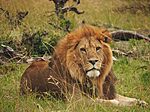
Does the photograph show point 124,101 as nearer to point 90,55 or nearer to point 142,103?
point 142,103

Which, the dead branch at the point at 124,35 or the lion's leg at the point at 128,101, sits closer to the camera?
the lion's leg at the point at 128,101

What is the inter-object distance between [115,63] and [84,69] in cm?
234

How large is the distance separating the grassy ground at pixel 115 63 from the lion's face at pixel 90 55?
0.88 feet

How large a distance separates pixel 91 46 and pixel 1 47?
8.08 feet

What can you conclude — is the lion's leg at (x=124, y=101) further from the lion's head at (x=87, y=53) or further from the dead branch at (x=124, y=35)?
the dead branch at (x=124, y=35)

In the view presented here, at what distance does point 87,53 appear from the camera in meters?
4.48

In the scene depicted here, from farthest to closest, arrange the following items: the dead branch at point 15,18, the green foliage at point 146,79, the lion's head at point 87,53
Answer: the dead branch at point 15,18
the green foliage at point 146,79
the lion's head at point 87,53

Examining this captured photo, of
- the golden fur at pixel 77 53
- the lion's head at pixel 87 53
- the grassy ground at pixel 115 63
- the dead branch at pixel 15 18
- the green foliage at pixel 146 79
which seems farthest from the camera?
the dead branch at pixel 15 18

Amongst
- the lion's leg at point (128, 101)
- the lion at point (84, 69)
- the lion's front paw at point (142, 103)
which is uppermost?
the lion at point (84, 69)

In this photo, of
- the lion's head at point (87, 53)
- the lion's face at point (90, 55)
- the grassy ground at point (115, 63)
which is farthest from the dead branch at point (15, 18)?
the lion's face at point (90, 55)

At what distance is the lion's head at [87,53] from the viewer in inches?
175

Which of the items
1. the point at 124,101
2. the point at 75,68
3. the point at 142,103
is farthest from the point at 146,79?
the point at 75,68

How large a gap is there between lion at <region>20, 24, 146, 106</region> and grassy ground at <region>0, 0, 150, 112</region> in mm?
183

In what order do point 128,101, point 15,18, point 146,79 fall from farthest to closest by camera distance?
point 15,18
point 146,79
point 128,101
